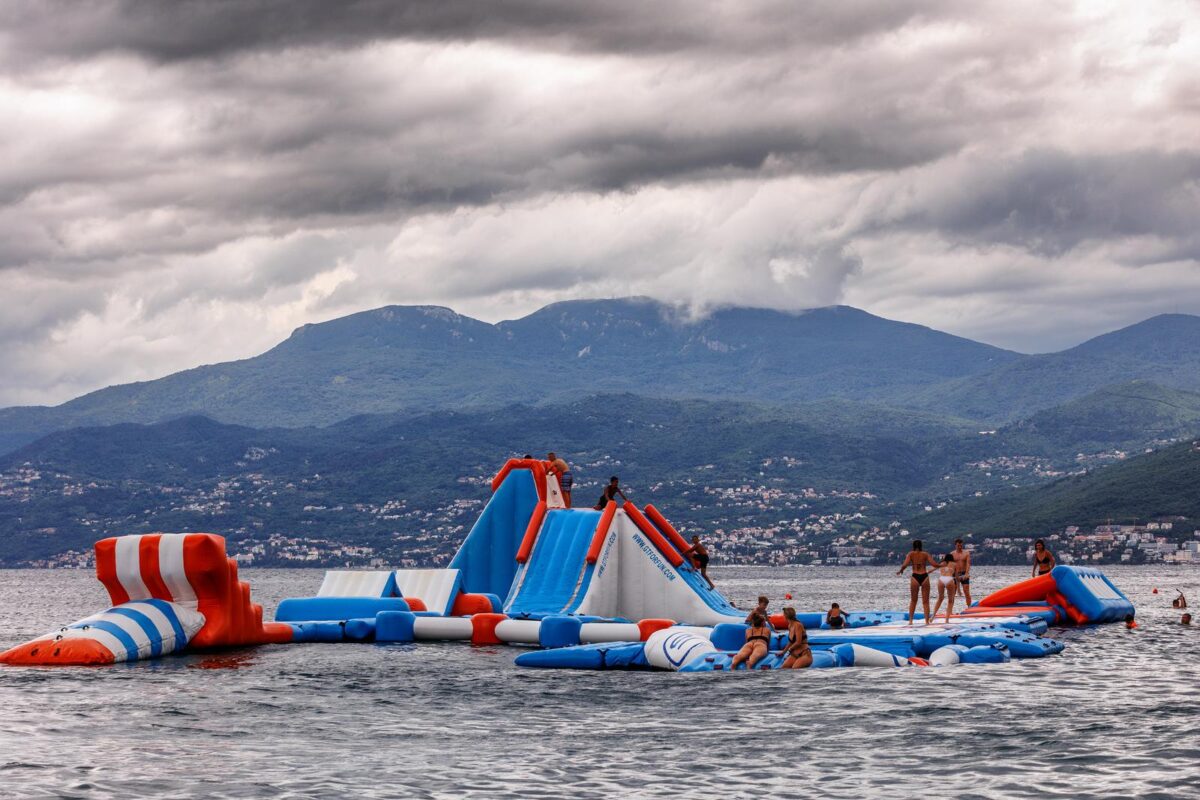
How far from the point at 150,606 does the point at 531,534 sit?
15.9 meters

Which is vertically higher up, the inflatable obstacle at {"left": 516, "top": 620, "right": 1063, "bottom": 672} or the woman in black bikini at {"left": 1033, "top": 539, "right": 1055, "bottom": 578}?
the woman in black bikini at {"left": 1033, "top": 539, "right": 1055, "bottom": 578}

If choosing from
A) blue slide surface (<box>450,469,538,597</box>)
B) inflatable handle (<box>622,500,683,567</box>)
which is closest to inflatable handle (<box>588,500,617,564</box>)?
inflatable handle (<box>622,500,683,567</box>)

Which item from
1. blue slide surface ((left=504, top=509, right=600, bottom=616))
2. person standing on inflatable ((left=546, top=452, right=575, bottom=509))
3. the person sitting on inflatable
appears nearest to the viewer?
the person sitting on inflatable

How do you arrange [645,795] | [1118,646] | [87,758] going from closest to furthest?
[645,795] → [87,758] → [1118,646]

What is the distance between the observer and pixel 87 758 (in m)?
25.6

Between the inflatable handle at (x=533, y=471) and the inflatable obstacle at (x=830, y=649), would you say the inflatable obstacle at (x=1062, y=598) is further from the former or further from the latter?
the inflatable handle at (x=533, y=471)

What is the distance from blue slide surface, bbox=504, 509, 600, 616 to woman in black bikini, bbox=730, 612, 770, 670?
12954 mm

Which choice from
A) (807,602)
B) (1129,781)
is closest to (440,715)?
(1129,781)

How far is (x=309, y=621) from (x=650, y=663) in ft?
55.3

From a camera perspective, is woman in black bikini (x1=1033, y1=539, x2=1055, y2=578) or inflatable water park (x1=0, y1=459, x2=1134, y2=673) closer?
inflatable water park (x1=0, y1=459, x2=1134, y2=673)

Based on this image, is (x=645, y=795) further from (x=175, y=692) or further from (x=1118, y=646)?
(x=1118, y=646)

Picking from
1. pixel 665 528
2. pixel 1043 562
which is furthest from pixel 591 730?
pixel 1043 562

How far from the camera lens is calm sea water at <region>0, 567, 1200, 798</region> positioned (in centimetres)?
2284

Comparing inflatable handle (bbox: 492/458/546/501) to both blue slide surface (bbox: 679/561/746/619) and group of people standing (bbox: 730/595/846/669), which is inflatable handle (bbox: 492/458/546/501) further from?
group of people standing (bbox: 730/595/846/669)
